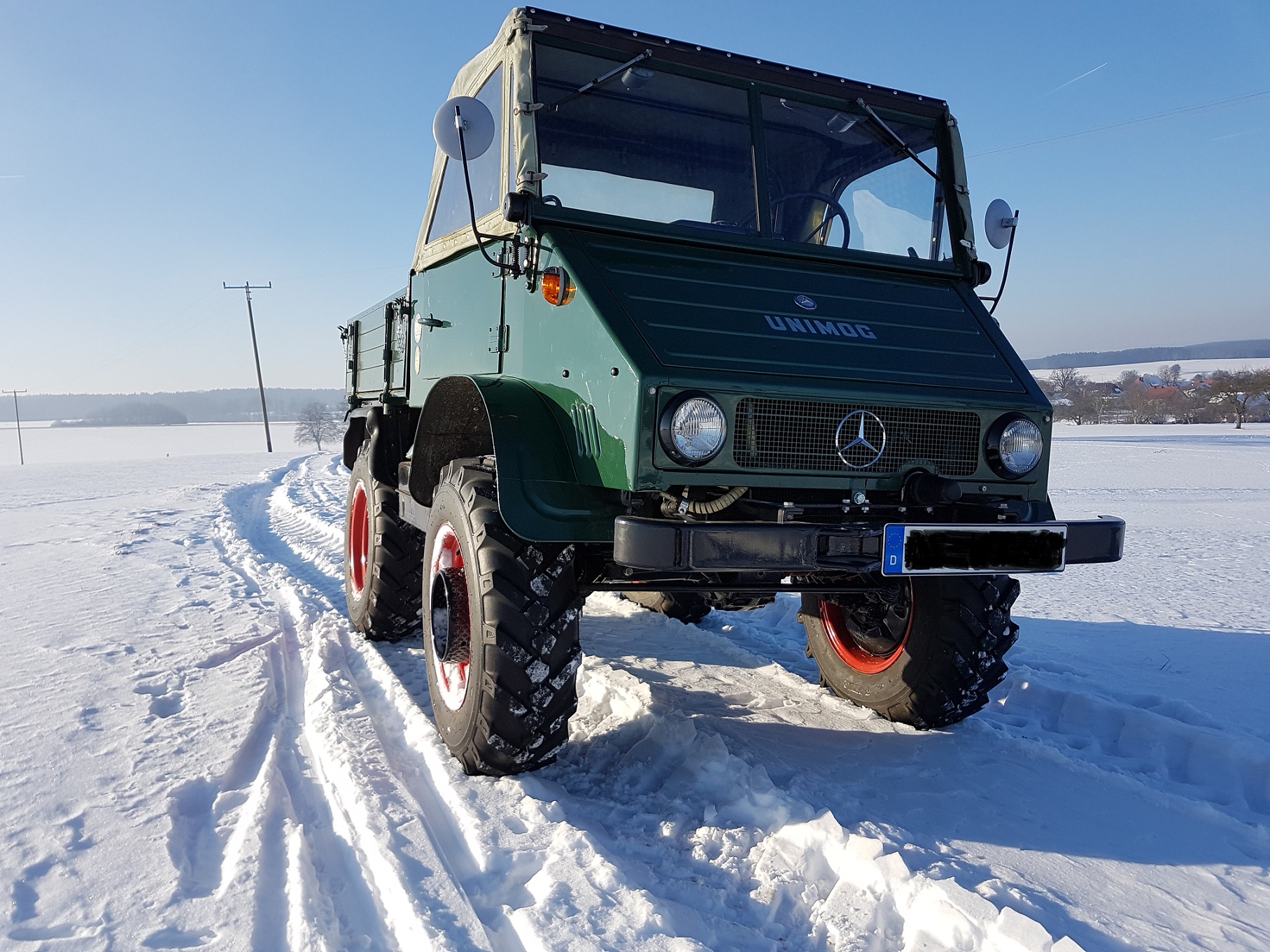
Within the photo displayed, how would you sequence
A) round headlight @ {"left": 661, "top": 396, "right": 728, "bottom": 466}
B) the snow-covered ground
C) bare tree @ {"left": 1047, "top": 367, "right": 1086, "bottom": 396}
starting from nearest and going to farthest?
round headlight @ {"left": 661, "top": 396, "right": 728, "bottom": 466} → the snow-covered ground → bare tree @ {"left": 1047, "top": 367, "right": 1086, "bottom": 396}

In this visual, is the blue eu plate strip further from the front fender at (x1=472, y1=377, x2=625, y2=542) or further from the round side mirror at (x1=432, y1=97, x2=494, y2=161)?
the round side mirror at (x1=432, y1=97, x2=494, y2=161)

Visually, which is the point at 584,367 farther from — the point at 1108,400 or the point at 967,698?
the point at 1108,400

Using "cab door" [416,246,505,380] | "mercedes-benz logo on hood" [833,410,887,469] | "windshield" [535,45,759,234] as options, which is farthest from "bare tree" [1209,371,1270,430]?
"mercedes-benz logo on hood" [833,410,887,469]

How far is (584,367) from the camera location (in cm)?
291

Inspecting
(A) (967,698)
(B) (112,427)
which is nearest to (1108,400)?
(A) (967,698)

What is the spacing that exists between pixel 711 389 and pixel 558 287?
0.75 metres

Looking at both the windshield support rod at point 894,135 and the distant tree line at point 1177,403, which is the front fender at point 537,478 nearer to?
the windshield support rod at point 894,135

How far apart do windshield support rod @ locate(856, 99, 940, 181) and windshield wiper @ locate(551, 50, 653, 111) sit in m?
1.12

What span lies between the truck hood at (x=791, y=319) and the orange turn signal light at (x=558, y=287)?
128 mm

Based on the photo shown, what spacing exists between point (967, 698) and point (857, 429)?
A: 1.55m

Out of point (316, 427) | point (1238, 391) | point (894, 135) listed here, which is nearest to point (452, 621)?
point (894, 135)

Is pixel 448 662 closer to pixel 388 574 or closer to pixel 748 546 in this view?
pixel 748 546

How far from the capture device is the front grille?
9.10 ft

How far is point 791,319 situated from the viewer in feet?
10.3
